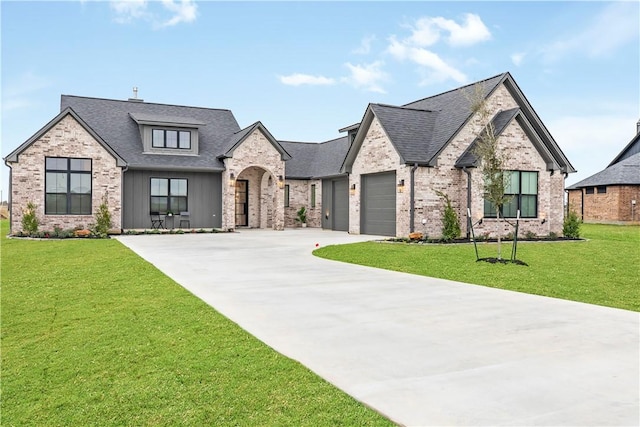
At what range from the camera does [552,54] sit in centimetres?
2267

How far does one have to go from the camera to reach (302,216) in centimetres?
3177

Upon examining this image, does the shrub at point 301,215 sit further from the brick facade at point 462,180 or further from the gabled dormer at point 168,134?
the brick facade at point 462,180

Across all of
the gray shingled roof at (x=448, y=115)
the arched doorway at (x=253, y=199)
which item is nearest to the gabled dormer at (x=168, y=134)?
the arched doorway at (x=253, y=199)

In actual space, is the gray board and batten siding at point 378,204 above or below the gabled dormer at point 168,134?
below

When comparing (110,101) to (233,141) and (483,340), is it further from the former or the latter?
(483,340)

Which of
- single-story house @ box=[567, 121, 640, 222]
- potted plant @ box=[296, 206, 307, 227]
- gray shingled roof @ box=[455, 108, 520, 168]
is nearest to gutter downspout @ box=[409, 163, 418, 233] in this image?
gray shingled roof @ box=[455, 108, 520, 168]

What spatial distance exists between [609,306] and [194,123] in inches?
927

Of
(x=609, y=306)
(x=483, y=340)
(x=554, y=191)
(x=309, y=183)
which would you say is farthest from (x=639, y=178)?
(x=483, y=340)

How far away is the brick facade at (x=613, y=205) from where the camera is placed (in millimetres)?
37250

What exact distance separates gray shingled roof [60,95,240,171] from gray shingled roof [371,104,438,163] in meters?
9.55

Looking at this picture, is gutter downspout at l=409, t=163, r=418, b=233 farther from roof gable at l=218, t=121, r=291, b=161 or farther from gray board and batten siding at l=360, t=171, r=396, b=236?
roof gable at l=218, t=121, r=291, b=161

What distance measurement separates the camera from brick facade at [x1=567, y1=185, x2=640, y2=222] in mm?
37250

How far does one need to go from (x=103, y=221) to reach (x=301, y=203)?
12899mm

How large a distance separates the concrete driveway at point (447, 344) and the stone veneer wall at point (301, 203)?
71.5ft
